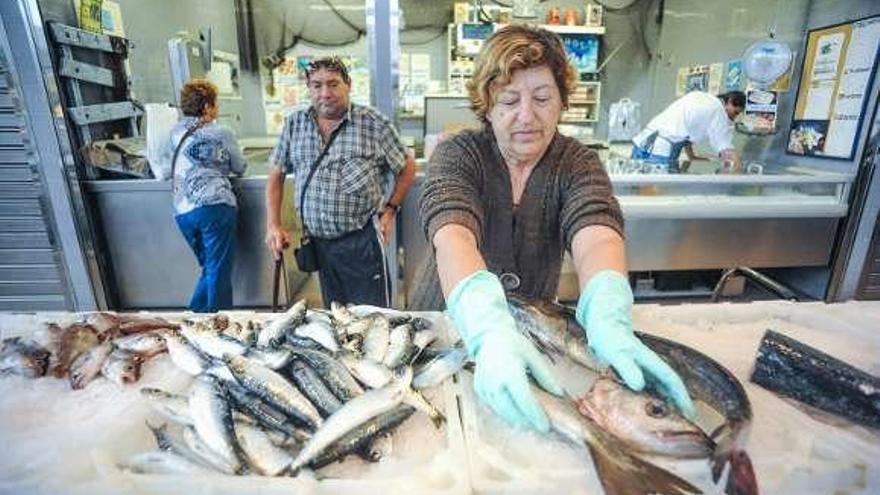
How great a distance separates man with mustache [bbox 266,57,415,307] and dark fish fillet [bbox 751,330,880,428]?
211 centimetres

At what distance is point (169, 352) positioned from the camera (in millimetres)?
1331

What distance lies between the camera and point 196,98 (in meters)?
3.07

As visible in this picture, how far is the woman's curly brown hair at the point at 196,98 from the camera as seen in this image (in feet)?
10.1

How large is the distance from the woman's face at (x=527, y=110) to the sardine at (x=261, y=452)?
1046mm

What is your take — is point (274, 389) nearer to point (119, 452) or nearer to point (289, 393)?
point (289, 393)

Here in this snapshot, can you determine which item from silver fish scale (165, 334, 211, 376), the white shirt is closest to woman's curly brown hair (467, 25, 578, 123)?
silver fish scale (165, 334, 211, 376)

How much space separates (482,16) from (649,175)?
11.2ft

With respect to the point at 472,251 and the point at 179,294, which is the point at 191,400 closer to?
the point at 472,251

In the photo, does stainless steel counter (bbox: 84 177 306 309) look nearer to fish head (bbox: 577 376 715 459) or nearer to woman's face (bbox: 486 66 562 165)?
woman's face (bbox: 486 66 562 165)

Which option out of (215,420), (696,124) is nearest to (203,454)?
(215,420)

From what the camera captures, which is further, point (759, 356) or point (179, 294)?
point (179, 294)

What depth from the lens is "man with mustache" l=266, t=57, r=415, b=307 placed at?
2713 millimetres

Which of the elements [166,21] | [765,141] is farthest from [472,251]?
[166,21]

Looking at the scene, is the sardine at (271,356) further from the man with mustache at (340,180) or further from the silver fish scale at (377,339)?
the man with mustache at (340,180)
